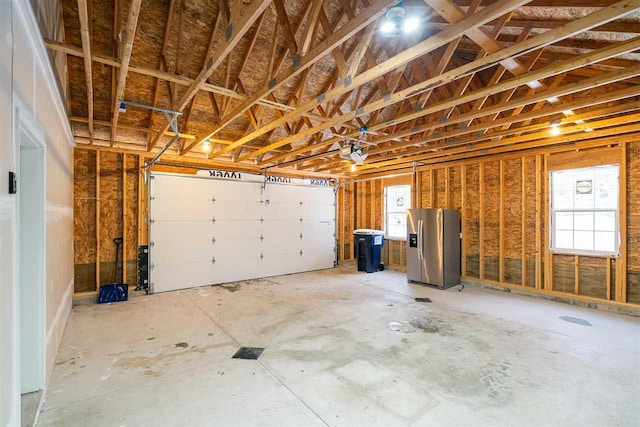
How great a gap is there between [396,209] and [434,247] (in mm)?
2320

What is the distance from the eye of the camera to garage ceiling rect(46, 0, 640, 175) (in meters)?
2.32

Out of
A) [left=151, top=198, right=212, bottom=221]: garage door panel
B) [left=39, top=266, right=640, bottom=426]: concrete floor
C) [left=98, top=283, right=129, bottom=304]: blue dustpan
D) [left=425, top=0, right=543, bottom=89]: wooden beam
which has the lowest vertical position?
[left=39, top=266, right=640, bottom=426]: concrete floor

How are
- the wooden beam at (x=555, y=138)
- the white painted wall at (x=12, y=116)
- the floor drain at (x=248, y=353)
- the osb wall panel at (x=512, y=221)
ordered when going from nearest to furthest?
the white painted wall at (x=12, y=116) < the floor drain at (x=248, y=353) < the wooden beam at (x=555, y=138) < the osb wall panel at (x=512, y=221)

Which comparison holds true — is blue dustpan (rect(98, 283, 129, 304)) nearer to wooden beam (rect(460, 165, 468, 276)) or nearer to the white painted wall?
the white painted wall

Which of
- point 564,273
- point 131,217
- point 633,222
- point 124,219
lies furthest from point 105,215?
point 633,222

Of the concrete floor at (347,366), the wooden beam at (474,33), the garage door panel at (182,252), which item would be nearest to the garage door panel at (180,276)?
the garage door panel at (182,252)

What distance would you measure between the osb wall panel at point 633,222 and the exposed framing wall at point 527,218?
11 mm

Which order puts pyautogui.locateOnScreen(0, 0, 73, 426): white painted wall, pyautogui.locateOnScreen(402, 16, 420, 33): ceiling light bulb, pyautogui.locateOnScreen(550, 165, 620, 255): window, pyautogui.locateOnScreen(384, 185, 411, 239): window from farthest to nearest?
pyautogui.locateOnScreen(384, 185, 411, 239): window → pyautogui.locateOnScreen(550, 165, 620, 255): window → pyautogui.locateOnScreen(402, 16, 420, 33): ceiling light bulb → pyautogui.locateOnScreen(0, 0, 73, 426): white painted wall

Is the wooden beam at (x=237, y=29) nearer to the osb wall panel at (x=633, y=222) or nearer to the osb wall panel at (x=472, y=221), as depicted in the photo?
the osb wall panel at (x=472, y=221)

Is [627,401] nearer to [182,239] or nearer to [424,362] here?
[424,362]

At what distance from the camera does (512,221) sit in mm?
6047

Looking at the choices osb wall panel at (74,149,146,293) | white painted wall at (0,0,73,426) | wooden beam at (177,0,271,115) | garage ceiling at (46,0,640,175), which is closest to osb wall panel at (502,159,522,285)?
garage ceiling at (46,0,640,175)

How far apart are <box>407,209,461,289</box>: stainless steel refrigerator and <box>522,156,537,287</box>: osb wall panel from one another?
4.35ft

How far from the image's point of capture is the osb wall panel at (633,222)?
4.66 metres
